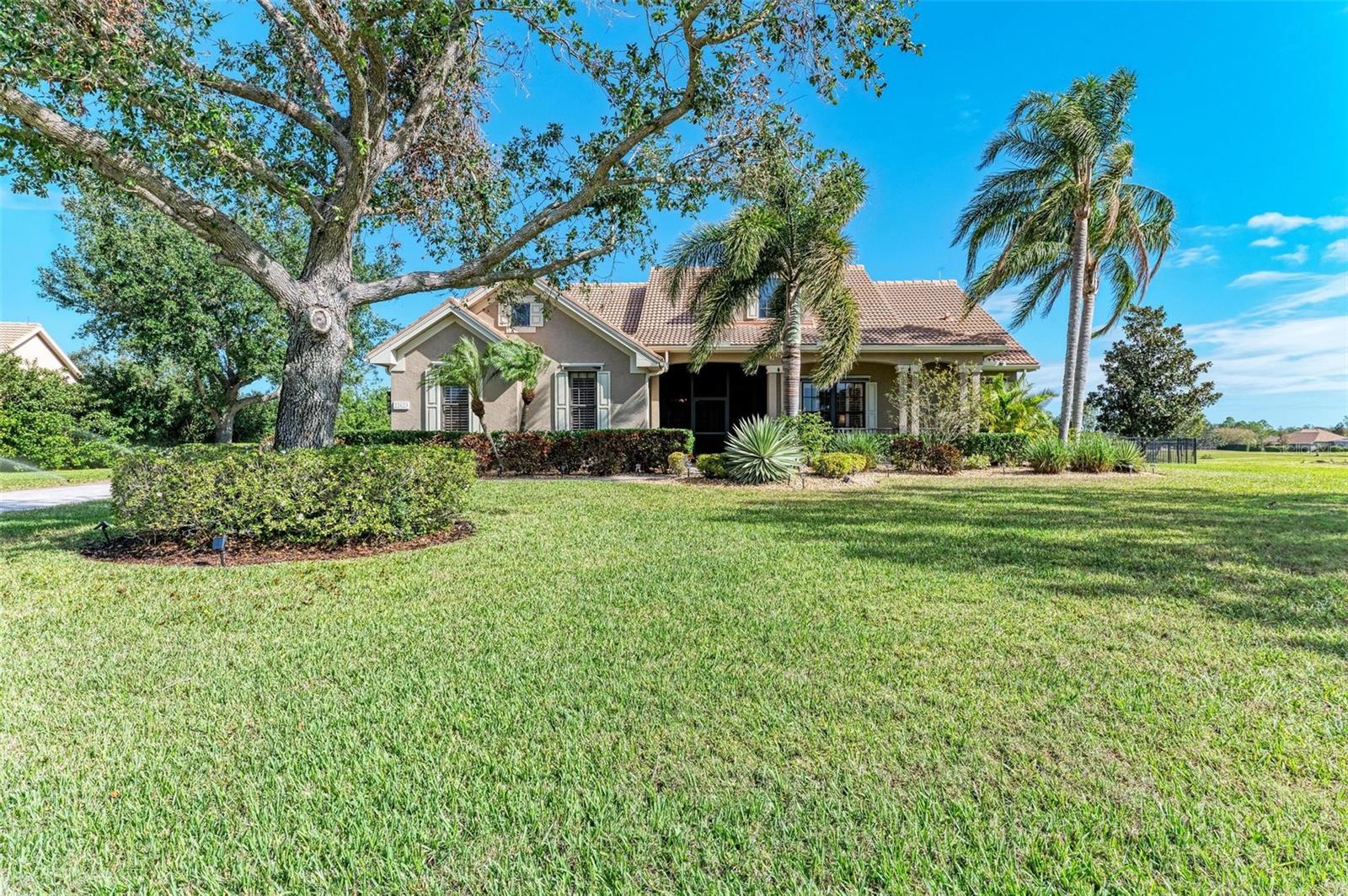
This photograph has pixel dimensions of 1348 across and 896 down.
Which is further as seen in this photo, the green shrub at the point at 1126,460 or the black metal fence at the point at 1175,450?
the black metal fence at the point at 1175,450

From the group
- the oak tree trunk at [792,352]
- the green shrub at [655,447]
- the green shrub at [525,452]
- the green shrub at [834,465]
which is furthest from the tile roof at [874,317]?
the green shrub at [834,465]

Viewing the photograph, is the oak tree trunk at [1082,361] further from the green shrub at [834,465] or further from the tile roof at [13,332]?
the tile roof at [13,332]

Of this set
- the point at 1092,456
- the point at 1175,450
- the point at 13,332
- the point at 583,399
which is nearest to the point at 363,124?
the point at 583,399

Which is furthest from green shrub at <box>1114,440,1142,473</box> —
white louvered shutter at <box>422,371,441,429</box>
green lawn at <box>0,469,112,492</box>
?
green lawn at <box>0,469,112,492</box>

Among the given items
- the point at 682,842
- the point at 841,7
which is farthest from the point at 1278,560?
the point at 841,7

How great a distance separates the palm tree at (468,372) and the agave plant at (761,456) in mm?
6640

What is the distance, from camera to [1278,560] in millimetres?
5965

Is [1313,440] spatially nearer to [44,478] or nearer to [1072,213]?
[1072,213]

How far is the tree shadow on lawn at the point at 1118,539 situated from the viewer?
197 inches

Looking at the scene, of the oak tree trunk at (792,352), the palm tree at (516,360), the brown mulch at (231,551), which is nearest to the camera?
the brown mulch at (231,551)

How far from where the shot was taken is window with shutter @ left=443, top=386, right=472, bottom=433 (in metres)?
17.5

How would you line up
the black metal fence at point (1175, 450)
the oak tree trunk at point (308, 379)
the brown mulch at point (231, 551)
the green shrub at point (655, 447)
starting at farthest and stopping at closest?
the black metal fence at point (1175, 450), the green shrub at point (655, 447), the oak tree trunk at point (308, 379), the brown mulch at point (231, 551)

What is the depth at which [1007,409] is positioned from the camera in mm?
18562

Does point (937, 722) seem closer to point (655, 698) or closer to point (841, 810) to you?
→ point (841, 810)
